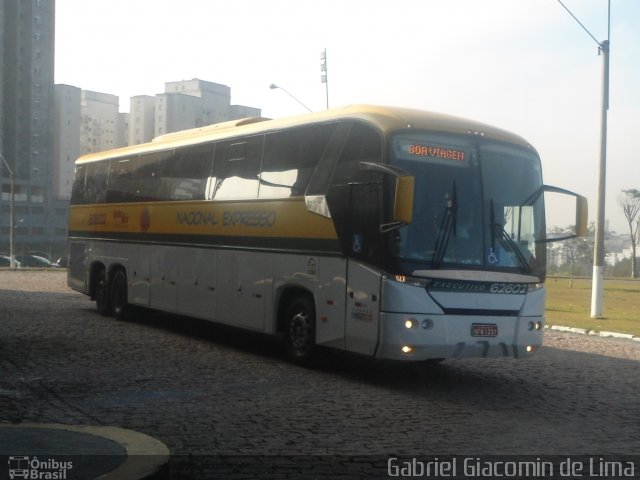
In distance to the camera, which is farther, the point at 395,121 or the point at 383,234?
the point at 395,121

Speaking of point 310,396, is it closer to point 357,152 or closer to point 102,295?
point 357,152

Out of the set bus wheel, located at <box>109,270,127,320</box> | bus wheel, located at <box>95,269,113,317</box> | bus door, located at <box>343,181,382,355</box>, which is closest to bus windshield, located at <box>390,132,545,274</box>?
bus door, located at <box>343,181,382,355</box>

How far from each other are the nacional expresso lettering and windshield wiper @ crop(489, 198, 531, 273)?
11.3 feet

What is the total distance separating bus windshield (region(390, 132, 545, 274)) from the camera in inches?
425

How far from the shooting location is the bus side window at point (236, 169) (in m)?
13.8

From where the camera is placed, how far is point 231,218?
14.3m

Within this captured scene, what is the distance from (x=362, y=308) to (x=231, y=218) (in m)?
4.01

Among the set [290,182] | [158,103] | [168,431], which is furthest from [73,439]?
[158,103]

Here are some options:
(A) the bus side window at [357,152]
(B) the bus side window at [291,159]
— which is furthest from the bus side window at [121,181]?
(A) the bus side window at [357,152]

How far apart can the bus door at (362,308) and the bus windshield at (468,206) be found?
0.60 m

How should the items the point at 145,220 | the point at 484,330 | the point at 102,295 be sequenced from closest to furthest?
the point at 484,330 < the point at 145,220 < the point at 102,295

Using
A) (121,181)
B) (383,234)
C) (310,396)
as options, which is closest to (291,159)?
(383,234)

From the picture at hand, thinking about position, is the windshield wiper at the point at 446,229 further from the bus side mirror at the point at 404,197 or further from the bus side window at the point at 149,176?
the bus side window at the point at 149,176

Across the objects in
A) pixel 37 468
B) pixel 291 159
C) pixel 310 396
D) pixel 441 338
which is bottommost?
pixel 310 396
